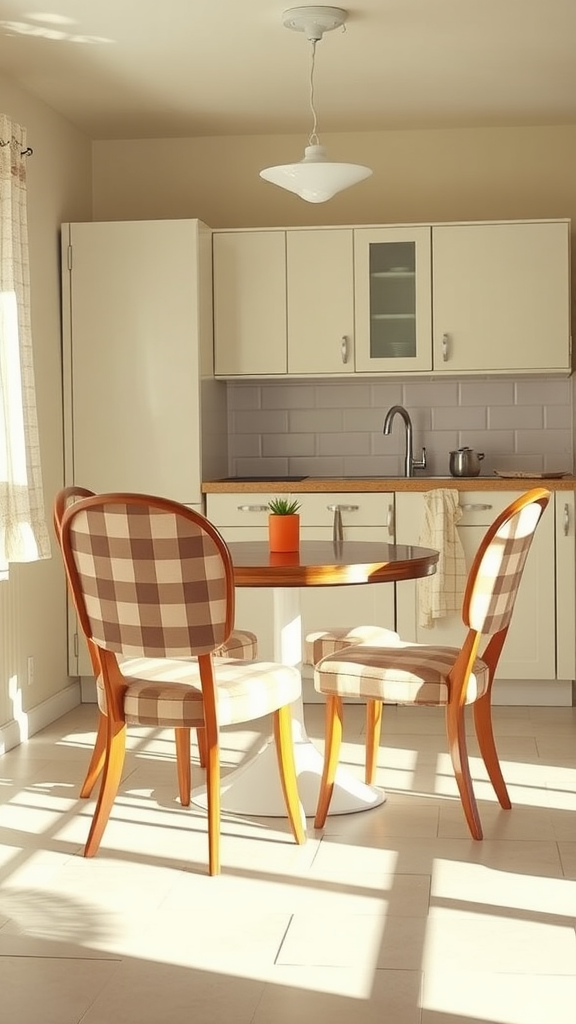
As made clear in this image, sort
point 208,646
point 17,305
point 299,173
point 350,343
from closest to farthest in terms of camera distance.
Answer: point 208,646 → point 299,173 → point 17,305 → point 350,343

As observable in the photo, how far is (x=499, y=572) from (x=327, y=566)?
18.2 inches

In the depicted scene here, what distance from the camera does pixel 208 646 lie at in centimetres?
303

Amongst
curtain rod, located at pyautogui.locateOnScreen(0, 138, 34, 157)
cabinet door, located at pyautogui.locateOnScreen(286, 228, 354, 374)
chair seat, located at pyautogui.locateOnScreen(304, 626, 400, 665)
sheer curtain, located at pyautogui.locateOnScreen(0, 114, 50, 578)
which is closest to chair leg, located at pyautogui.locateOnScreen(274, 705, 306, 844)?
chair seat, located at pyautogui.locateOnScreen(304, 626, 400, 665)

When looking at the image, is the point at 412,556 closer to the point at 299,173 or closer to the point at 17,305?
the point at 299,173

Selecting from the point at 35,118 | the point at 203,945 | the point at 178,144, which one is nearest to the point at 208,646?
the point at 203,945

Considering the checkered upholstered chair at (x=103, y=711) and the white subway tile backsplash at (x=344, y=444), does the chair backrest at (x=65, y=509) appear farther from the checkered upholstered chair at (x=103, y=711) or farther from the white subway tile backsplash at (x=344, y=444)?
the white subway tile backsplash at (x=344, y=444)

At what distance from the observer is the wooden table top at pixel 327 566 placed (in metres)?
3.27

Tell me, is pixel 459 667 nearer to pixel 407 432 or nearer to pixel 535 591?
pixel 535 591

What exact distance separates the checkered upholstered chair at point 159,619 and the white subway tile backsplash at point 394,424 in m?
2.62

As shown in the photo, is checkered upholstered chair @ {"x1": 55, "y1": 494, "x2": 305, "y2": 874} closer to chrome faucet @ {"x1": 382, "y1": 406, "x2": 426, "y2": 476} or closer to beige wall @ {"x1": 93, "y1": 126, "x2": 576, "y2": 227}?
chrome faucet @ {"x1": 382, "y1": 406, "x2": 426, "y2": 476}

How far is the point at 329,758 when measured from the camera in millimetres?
→ 3488

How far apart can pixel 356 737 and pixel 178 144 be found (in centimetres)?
290

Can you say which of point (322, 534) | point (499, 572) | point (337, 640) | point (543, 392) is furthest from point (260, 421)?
point (499, 572)

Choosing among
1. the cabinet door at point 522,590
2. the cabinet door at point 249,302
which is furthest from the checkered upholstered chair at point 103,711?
the cabinet door at point 249,302
